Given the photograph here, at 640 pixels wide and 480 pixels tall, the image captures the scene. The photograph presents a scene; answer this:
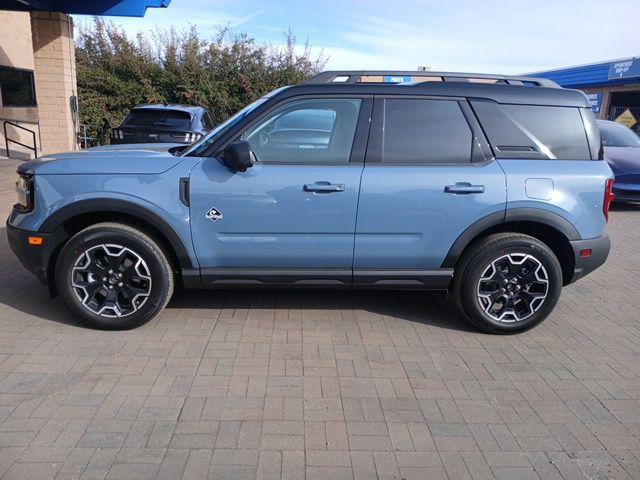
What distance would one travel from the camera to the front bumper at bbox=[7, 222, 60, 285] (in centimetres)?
384

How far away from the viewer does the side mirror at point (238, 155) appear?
362 centimetres

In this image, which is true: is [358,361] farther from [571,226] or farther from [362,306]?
[571,226]

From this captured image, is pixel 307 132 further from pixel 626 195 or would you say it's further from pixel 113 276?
pixel 626 195

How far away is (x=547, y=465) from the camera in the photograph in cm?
260

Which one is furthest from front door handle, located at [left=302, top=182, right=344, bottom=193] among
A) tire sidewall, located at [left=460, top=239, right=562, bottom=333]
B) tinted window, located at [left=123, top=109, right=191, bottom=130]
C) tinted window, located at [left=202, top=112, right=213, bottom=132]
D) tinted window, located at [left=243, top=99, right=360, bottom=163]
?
tinted window, located at [left=202, top=112, right=213, bottom=132]

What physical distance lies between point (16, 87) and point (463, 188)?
16431 millimetres

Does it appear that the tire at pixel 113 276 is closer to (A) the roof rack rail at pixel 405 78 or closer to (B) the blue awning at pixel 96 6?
(A) the roof rack rail at pixel 405 78

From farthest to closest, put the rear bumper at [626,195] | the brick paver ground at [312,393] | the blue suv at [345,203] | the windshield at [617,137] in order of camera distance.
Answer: the windshield at [617,137] < the rear bumper at [626,195] < the blue suv at [345,203] < the brick paver ground at [312,393]

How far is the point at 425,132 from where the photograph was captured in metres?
3.99

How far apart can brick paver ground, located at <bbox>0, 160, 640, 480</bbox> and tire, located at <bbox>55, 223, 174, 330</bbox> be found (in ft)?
0.56

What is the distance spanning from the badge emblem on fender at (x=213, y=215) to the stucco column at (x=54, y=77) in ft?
34.6

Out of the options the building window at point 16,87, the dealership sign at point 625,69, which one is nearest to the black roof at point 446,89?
the building window at point 16,87

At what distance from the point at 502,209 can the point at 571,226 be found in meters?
0.59

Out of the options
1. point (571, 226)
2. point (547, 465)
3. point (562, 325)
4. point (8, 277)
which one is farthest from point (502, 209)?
point (8, 277)
